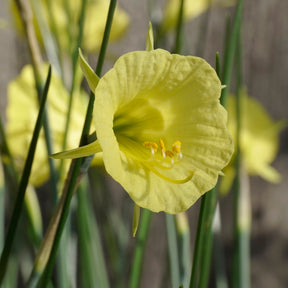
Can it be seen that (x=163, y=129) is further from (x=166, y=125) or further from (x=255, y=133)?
(x=255, y=133)

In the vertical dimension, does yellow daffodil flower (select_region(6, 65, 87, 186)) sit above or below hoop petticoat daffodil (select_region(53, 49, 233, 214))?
below

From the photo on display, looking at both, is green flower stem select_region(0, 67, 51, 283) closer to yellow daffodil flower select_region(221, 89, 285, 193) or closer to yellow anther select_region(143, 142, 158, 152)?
yellow anther select_region(143, 142, 158, 152)

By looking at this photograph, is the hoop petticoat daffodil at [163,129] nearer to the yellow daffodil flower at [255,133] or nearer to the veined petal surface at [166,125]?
the veined petal surface at [166,125]

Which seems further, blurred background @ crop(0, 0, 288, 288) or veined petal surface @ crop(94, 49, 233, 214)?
blurred background @ crop(0, 0, 288, 288)

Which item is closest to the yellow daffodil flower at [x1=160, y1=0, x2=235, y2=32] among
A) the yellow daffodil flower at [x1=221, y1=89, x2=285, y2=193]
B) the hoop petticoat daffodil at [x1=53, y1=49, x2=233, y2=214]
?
the yellow daffodil flower at [x1=221, y1=89, x2=285, y2=193]

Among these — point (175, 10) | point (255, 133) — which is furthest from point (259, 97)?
point (175, 10)

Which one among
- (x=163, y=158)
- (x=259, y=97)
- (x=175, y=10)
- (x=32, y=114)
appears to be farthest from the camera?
(x=259, y=97)
